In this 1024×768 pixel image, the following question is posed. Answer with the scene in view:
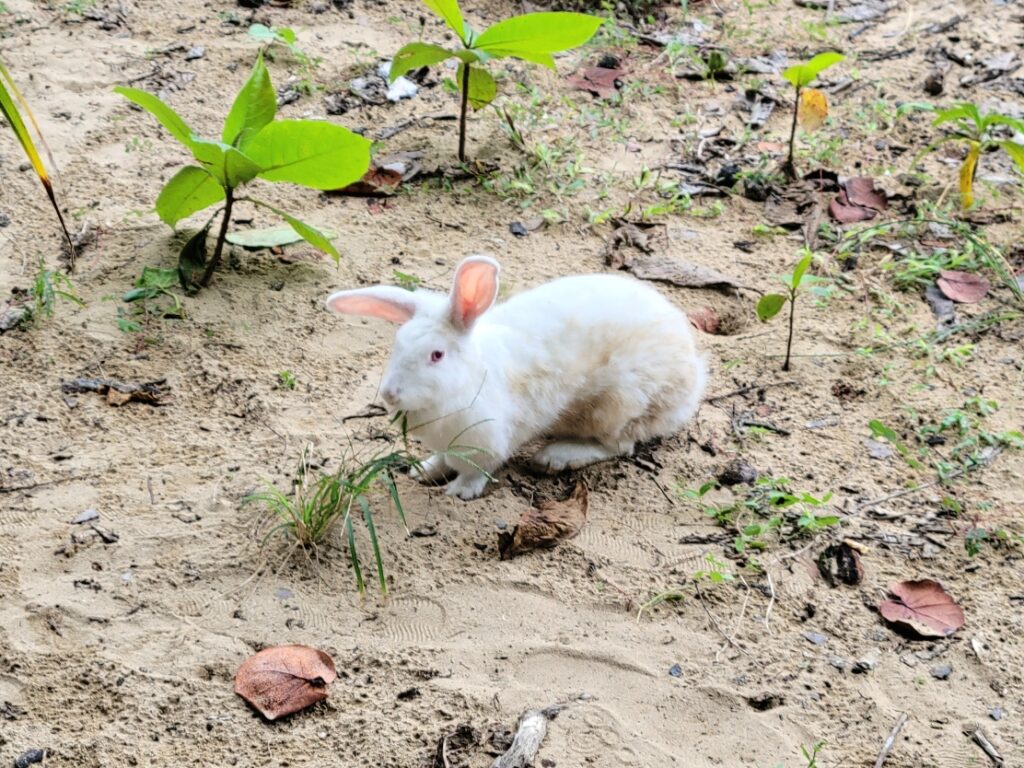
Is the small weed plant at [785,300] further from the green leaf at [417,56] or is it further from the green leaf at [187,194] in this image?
the green leaf at [187,194]

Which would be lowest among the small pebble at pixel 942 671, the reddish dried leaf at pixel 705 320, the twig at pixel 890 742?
the small pebble at pixel 942 671

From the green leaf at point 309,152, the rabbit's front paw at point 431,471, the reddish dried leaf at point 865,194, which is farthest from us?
the reddish dried leaf at point 865,194

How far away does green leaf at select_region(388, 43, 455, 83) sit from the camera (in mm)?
4844

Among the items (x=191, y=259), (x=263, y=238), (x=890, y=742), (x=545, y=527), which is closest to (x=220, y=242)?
(x=191, y=259)

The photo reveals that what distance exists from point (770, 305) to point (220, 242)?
212 centimetres

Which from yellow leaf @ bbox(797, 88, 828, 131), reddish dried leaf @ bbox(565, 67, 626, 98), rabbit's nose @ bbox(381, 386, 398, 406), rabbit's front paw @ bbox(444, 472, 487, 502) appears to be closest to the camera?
rabbit's nose @ bbox(381, 386, 398, 406)

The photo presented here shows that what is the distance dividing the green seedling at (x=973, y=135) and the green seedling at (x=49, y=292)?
3.64 metres

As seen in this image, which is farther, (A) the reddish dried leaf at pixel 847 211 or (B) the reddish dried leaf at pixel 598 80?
A: (B) the reddish dried leaf at pixel 598 80

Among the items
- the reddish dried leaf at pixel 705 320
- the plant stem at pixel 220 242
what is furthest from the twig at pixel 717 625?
the plant stem at pixel 220 242

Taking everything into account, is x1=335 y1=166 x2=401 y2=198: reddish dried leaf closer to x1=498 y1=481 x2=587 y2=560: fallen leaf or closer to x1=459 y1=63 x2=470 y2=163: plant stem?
x1=459 y1=63 x2=470 y2=163: plant stem

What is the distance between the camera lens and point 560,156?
214 inches

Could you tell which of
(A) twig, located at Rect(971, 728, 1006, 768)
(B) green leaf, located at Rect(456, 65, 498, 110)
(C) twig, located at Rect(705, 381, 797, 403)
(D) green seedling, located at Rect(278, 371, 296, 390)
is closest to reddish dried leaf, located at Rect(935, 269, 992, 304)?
(C) twig, located at Rect(705, 381, 797, 403)

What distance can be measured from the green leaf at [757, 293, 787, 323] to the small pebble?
4.94 feet

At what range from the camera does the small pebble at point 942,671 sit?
10.1ft
